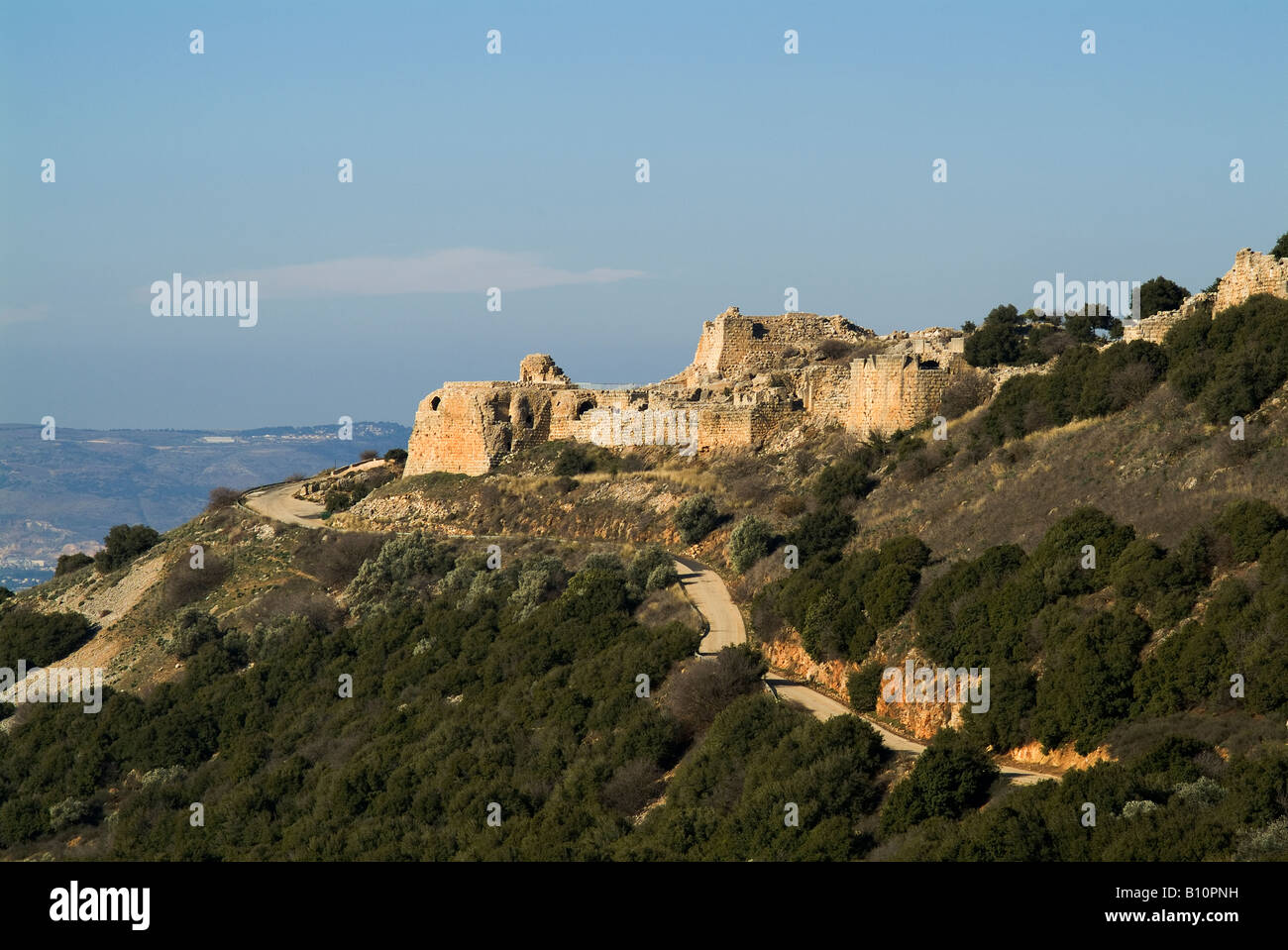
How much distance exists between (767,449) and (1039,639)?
1963cm

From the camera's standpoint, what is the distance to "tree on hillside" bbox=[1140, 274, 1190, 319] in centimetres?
4697

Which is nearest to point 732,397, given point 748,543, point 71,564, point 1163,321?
point 748,543

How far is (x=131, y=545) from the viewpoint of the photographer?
203ft

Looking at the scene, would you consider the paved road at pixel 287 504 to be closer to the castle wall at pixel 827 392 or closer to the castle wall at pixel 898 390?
the castle wall at pixel 827 392

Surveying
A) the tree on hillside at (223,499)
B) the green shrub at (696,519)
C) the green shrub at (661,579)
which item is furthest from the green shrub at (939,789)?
the tree on hillside at (223,499)

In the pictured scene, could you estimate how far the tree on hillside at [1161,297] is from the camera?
47.0 metres

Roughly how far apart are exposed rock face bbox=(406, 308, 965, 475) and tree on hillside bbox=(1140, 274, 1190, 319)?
517 cm

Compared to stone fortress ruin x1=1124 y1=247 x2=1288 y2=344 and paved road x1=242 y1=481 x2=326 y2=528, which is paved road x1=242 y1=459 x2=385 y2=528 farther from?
stone fortress ruin x1=1124 y1=247 x2=1288 y2=344

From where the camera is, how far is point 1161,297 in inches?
1849

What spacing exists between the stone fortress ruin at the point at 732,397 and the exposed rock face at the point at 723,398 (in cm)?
3

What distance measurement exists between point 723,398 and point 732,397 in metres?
0.40

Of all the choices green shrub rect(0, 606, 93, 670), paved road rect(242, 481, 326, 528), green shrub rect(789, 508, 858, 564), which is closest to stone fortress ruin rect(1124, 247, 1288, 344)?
green shrub rect(789, 508, 858, 564)
